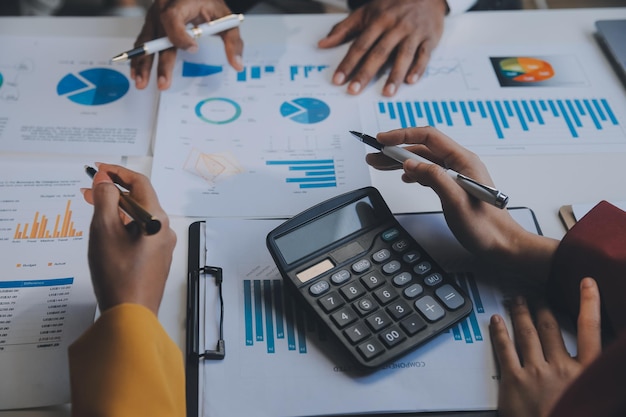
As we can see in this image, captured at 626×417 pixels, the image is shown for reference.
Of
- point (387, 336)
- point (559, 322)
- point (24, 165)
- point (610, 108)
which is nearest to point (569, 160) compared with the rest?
point (610, 108)

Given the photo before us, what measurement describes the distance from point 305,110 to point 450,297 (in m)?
0.34

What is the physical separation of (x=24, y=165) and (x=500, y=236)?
55cm

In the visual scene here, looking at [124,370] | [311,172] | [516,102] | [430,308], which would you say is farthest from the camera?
[516,102]

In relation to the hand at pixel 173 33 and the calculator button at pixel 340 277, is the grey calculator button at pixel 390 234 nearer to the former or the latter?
the calculator button at pixel 340 277

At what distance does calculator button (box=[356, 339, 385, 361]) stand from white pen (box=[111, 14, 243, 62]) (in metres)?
0.49

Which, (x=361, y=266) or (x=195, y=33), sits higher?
(x=195, y=33)

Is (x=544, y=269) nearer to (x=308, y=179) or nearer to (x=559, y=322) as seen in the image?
(x=559, y=322)

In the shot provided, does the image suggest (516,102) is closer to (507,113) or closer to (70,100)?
(507,113)

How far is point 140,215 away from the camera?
1.76 ft

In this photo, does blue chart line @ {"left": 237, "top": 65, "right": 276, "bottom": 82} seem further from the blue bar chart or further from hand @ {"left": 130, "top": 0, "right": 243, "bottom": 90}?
the blue bar chart

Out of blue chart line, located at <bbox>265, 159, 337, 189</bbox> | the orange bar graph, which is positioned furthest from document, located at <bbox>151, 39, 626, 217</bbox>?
the orange bar graph

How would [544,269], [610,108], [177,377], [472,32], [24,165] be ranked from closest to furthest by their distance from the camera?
[177,377] < [544,269] < [24,165] < [610,108] < [472,32]

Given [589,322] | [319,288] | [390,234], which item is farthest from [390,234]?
[589,322]

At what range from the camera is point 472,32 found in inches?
38.3
